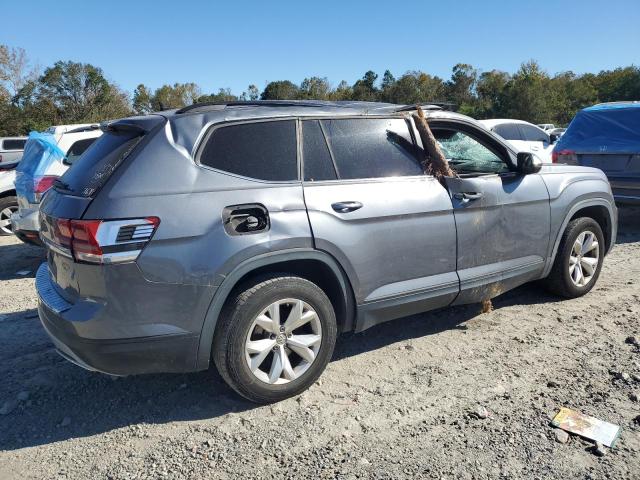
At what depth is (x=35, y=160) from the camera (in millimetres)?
7059

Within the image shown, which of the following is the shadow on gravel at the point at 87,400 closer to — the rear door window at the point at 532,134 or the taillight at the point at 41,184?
the taillight at the point at 41,184

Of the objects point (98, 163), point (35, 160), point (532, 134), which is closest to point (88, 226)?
point (98, 163)

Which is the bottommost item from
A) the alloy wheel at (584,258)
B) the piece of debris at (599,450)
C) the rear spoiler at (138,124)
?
the piece of debris at (599,450)

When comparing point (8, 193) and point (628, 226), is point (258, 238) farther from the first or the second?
point (8, 193)

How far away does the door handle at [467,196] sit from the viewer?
12.9ft

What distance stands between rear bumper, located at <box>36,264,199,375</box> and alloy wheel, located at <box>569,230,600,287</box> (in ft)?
11.9

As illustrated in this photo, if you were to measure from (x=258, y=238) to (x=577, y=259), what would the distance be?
3.34 meters

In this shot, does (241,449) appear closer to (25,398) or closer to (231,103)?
(25,398)

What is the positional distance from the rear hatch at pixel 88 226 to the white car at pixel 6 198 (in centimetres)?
683

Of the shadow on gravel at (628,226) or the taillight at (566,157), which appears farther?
the taillight at (566,157)

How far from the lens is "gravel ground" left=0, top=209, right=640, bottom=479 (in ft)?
9.04

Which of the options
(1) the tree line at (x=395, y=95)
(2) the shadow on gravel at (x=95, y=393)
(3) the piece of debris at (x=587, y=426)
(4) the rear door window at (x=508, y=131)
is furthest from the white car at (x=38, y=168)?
(1) the tree line at (x=395, y=95)

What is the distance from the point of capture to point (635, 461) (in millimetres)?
2688

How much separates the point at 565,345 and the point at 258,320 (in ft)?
8.04
